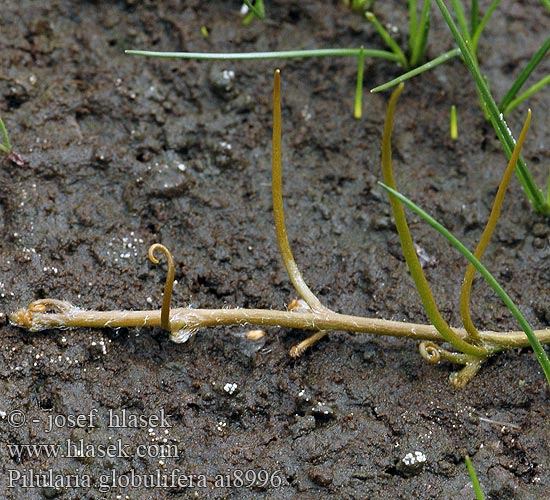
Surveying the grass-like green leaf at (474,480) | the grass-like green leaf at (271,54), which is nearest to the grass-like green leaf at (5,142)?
the grass-like green leaf at (271,54)

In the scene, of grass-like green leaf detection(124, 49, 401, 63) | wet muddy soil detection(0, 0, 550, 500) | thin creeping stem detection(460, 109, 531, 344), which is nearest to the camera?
thin creeping stem detection(460, 109, 531, 344)

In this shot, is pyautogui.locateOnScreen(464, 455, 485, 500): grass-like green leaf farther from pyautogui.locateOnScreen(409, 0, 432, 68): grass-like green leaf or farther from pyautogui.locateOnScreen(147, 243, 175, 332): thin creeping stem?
pyautogui.locateOnScreen(409, 0, 432, 68): grass-like green leaf

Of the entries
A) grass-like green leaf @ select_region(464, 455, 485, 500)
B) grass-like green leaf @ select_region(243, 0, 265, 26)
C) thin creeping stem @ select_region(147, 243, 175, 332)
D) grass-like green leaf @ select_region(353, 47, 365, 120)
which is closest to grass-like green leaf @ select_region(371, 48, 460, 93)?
grass-like green leaf @ select_region(353, 47, 365, 120)

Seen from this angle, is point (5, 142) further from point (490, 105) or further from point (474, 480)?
point (474, 480)

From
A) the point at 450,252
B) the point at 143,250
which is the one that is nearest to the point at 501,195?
the point at 450,252

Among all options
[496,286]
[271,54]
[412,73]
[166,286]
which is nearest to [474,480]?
[496,286]

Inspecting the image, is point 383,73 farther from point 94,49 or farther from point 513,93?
point 94,49

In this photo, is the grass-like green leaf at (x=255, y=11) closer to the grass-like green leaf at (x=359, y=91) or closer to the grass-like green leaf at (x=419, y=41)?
the grass-like green leaf at (x=359, y=91)
